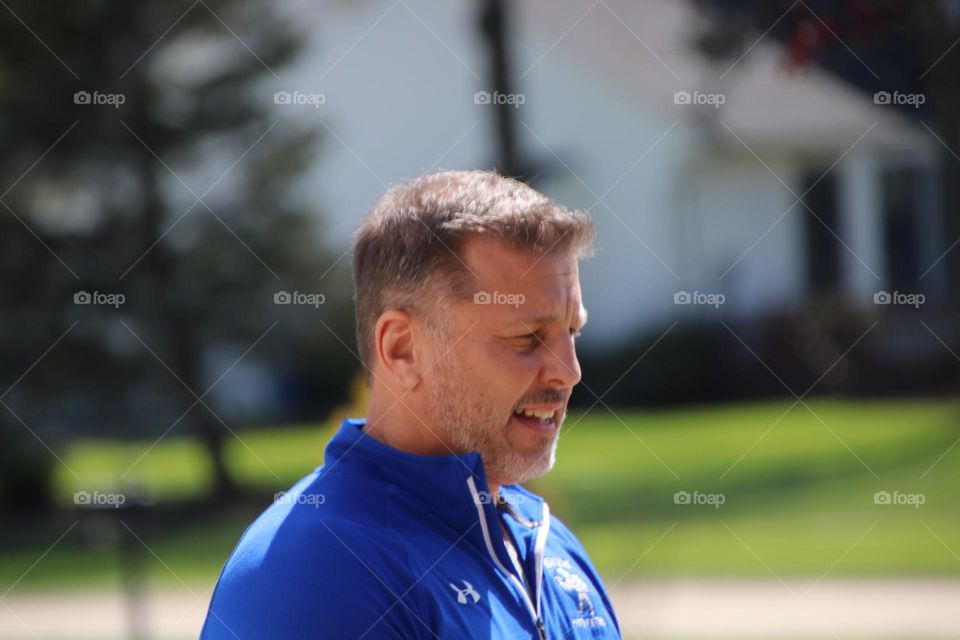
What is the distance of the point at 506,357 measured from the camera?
83.3 inches

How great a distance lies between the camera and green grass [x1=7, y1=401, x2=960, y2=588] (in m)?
10.1

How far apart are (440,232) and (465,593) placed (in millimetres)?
603

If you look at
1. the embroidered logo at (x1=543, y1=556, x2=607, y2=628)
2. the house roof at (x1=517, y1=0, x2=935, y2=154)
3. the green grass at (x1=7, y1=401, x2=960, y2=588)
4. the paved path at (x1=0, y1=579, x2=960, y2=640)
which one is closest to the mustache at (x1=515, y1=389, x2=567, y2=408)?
the embroidered logo at (x1=543, y1=556, x2=607, y2=628)

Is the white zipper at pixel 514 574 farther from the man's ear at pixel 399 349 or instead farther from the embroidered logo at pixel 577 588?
the man's ear at pixel 399 349

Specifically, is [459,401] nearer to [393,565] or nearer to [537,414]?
[537,414]

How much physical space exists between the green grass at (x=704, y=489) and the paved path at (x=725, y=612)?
43 cm

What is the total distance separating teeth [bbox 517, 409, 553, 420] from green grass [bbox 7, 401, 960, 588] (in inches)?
169

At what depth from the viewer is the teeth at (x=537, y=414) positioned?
217cm

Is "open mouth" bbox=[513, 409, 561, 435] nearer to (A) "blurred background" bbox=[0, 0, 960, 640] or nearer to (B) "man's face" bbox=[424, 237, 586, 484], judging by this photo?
(B) "man's face" bbox=[424, 237, 586, 484]

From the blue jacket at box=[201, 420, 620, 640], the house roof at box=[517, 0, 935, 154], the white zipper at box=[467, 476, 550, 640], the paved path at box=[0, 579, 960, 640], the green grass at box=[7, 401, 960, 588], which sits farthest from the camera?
the house roof at box=[517, 0, 935, 154]

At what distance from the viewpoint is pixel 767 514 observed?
12.4 meters

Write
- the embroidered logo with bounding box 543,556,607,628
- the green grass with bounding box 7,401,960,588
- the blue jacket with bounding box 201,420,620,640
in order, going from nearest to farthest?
1. the blue jacket with bounding box 201,420,620,640
2. the embroidered logo with bounding box 543,556,607,628
3. the green grass with bounding box 7,401,960,588

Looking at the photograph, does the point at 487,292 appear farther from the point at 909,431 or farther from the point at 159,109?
the point at 909,431

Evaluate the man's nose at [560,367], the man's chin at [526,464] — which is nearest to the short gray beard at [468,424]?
the man's chin at [526,464]
